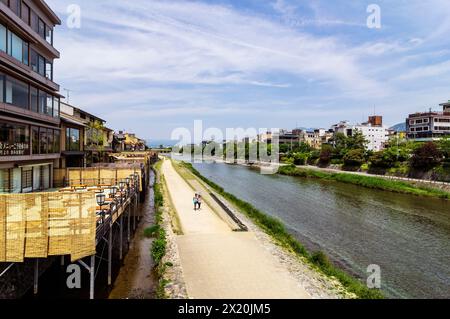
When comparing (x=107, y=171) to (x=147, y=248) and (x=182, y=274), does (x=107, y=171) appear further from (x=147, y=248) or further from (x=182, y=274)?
(x=182, y=274)

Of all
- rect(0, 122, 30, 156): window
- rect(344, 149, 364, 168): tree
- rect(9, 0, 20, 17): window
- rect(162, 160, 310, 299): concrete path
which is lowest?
rect(162, 160, 310, 299): concrete path

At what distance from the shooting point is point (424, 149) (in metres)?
54.4

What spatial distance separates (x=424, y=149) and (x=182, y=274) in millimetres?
52625

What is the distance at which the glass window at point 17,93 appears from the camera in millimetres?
20344

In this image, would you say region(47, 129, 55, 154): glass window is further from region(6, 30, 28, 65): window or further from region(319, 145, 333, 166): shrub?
region(319, 145, 333, 166): shrub

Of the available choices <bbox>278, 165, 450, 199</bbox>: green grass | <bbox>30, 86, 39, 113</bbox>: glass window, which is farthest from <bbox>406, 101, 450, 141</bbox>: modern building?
<bbox>30, 86, 39, 113</bbox>: glass window

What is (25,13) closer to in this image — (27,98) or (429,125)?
(27,98)

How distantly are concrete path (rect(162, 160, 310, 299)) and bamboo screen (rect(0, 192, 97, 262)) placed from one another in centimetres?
473

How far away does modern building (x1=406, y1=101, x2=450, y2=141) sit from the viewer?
9096 centimetres

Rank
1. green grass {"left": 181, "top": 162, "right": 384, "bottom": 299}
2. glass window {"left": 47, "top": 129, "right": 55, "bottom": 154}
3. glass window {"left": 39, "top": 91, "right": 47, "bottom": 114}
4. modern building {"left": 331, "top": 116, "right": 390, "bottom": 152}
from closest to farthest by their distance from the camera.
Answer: green grass {"left": 181, "top": 162, "right": 384, "bottom": 299}
glass window {"left": 39, "top": 91, "right": 47, "bottom": 114}
glass window {"left": 47, "top": 129, "right": 55, "bottom": 154}
modern building {"left": 331, "top": 116, "right": 390, "bottom": 152}

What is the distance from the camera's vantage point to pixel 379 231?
89.5ft

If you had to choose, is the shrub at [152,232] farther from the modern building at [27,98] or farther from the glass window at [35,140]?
the glass window at [35,140]

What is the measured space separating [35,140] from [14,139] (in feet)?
9.99

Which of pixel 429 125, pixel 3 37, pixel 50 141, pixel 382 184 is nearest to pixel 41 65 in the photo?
pixel 50 141
